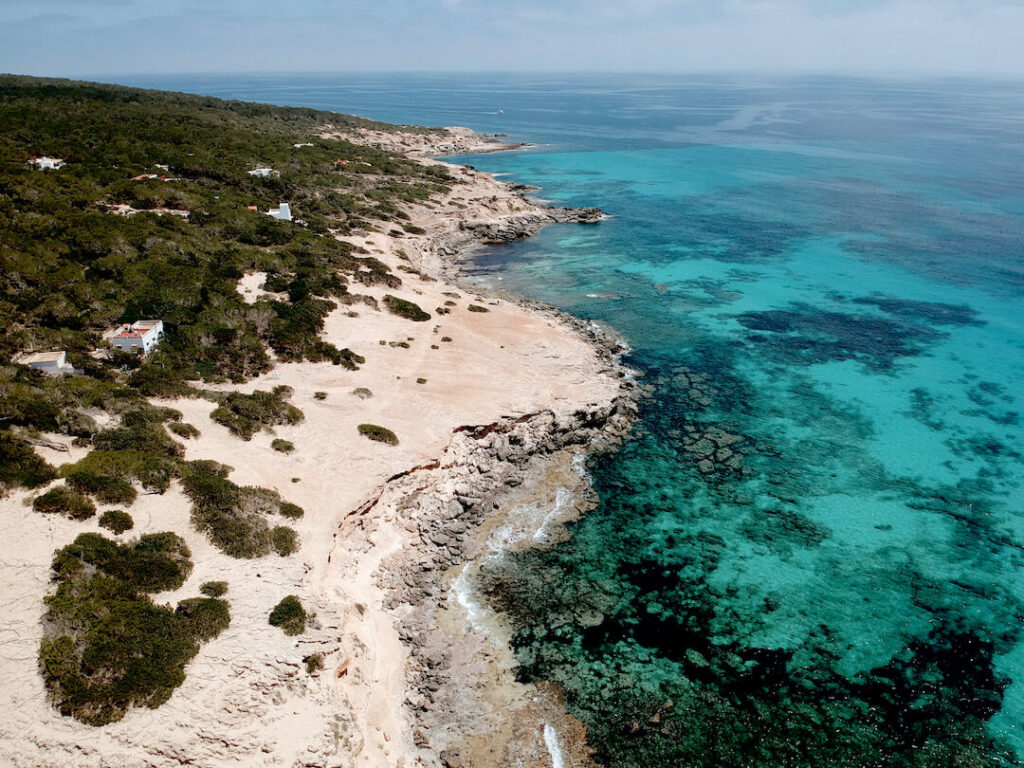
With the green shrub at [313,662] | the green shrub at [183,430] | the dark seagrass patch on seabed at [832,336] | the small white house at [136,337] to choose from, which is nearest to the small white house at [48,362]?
the small white house at [136,337]

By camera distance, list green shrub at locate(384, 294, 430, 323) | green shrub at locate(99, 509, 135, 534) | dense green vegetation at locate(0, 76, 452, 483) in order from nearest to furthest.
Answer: green shrub at locate(99, 509, 135, 534)
dense green vegetation at locate(0, 76, 452, 483)
green shrub at locate(384, 294, 430, 323)

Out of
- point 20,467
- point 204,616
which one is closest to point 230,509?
point 204,616

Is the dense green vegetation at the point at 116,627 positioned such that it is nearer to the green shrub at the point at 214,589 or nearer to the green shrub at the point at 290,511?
the green shrub at the point at 214,589

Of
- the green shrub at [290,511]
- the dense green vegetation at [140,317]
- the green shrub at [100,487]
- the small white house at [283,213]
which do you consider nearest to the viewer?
the dense green vegetation at [140,317]

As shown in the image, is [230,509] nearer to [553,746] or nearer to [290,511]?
[290,511]

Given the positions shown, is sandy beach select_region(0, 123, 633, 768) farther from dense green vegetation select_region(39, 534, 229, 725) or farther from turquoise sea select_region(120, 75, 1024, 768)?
turquoise sea select_region(120, 75, 1024, 768)

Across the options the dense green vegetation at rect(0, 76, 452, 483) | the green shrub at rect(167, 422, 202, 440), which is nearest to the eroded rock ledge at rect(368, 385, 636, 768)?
the green shrub at rect(167, 422, 202, 440)
